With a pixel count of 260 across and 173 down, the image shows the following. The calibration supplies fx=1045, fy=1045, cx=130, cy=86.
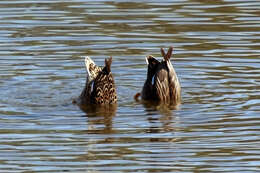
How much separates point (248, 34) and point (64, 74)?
3.68 meters

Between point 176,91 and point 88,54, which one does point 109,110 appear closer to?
point 176,91

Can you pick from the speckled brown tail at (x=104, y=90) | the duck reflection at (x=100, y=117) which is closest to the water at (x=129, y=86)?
the duck reflection at (x=100, y=117)

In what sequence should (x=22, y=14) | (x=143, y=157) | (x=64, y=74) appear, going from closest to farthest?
1. (x=143, y=157)
2. (x=64, y=74)
3. (x=22, y=14)

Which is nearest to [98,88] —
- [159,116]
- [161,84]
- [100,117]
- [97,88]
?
[97,88]

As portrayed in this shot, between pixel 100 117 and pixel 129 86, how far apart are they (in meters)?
1.75

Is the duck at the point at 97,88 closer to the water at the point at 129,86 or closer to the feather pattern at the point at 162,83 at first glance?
the water at the point at 129,86

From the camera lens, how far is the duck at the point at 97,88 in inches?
540

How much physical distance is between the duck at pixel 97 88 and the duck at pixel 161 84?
0.48m

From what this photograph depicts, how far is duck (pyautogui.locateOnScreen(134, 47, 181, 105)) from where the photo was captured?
1397cm

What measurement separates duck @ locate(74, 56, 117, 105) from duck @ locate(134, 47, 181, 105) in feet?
1.59

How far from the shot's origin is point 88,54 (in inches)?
644

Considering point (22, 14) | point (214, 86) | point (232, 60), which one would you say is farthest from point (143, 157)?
point (22, 14)

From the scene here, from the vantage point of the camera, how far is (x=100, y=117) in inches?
520

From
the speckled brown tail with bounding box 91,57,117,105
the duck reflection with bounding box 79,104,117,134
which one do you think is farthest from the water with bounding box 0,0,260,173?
the speckled brown tail with bounding box 91,57,117,105
